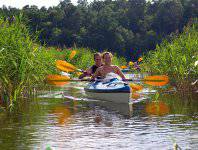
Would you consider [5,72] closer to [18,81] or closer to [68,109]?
[18,81]

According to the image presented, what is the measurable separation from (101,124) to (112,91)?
3232mm

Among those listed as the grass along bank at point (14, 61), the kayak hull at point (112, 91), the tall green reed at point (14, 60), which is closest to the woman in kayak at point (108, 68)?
the kayak hull at point (112, 91)

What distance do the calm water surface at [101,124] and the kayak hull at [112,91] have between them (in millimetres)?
194

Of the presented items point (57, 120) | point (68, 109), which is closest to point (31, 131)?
point (57, 120)

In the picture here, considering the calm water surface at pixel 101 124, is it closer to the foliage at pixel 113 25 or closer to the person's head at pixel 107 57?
the person's head at pixel 107 57

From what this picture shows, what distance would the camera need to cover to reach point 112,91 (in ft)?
37.1

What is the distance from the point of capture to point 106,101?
11789 millimetres

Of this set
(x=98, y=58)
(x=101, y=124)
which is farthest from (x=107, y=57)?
(x=101, y=124)

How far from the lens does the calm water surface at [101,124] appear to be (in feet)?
21.2

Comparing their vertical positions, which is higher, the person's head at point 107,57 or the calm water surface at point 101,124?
the person's head at point 107,57

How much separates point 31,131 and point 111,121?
157 centimetres

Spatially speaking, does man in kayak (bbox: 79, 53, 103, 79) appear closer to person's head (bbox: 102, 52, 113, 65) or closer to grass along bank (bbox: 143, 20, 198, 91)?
person's head (bbox: 102, 52, 113, 65)

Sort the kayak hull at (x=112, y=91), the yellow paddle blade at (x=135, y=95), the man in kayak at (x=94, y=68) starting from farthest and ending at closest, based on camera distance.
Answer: the man in kayak at (x=94, y=68) → the yellow paddle blade at (x=135, y=95) → the kayak hull at (x=112, y=91)

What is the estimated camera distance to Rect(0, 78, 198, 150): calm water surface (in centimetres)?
645
